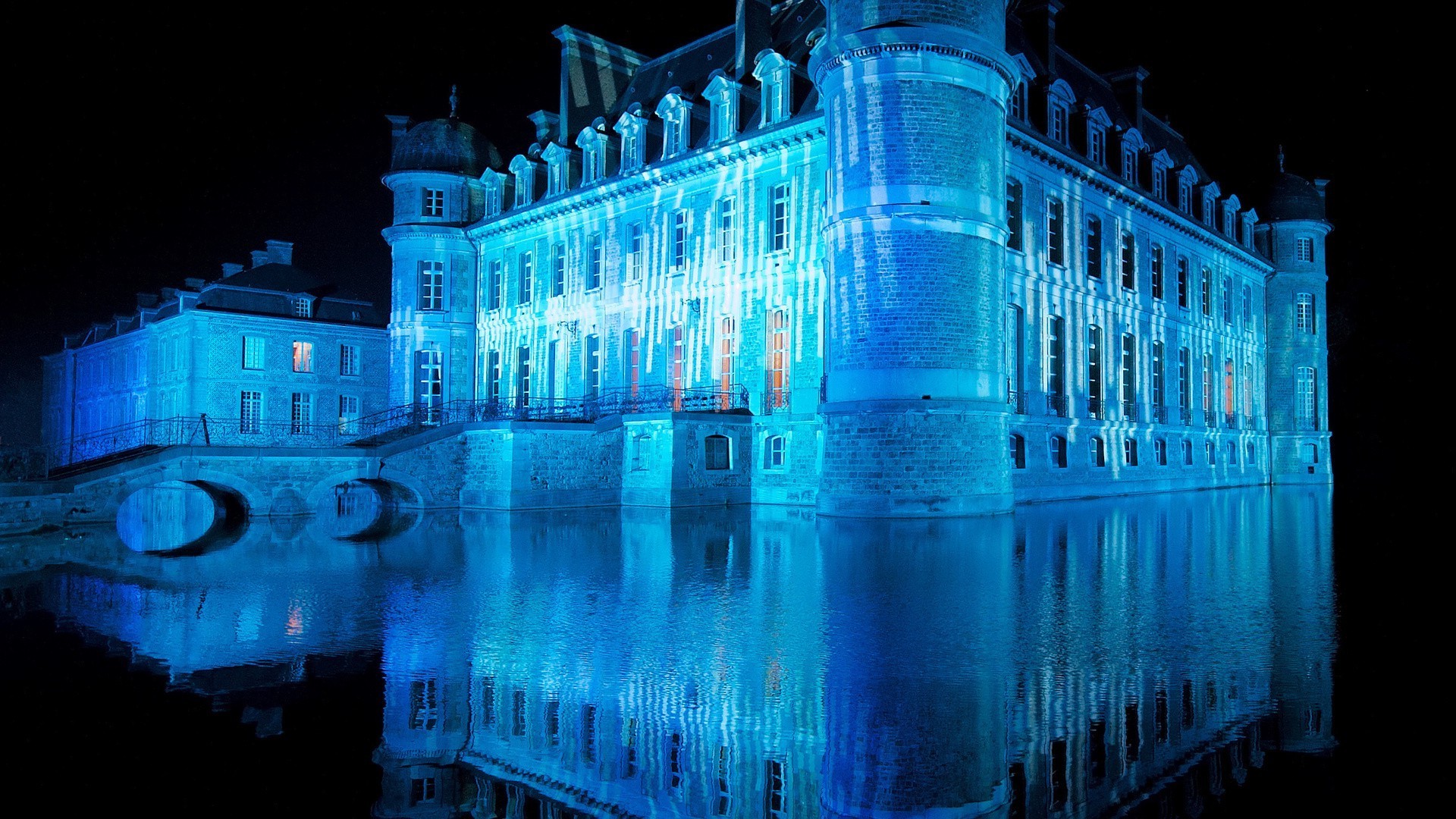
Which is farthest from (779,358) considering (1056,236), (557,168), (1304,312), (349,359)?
(1304,312)

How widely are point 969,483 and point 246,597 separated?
15.1 metres

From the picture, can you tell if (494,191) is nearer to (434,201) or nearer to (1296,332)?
(434,201)

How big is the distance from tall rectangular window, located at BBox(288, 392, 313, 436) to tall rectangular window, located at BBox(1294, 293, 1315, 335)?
43.2 m

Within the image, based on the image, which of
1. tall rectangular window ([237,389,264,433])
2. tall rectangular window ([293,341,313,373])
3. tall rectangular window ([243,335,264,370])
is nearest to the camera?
tall rectangular window ([237,389,264,433])

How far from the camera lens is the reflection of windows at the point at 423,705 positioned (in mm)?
6168

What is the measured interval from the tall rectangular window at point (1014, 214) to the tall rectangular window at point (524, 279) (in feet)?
54.1

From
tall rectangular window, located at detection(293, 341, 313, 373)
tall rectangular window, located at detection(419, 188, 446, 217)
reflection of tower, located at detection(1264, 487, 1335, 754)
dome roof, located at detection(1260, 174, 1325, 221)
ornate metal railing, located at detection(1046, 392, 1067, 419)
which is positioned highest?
dome roof, located at detection(1260, 174, 1325, 221)

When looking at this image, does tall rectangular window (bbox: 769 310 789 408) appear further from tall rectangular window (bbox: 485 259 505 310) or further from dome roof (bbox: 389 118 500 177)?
dome roof (bbox: 389 118 500 177)

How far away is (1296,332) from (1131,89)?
14997mm

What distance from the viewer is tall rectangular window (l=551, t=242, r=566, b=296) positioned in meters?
35.5

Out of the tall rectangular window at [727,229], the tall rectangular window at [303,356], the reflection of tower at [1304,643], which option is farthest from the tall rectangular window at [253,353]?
the reflection of tower at [1304,643]

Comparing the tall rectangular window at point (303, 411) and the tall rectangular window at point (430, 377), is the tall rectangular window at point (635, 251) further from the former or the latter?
the tall rectangular window at point (303, 411)

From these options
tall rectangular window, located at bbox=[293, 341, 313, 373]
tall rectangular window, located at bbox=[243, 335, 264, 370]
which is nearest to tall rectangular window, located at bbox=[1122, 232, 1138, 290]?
tall rectangular window, located at bbox=[293, 341, 313, 373]

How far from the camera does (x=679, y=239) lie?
31.0 meters
